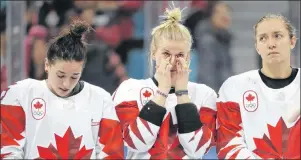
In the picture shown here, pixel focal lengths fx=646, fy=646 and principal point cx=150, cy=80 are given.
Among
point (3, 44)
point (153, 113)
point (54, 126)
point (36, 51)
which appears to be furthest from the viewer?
point (36, 51)

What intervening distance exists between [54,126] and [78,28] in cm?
52

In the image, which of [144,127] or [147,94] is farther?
[147,94]

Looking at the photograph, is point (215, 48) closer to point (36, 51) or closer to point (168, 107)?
point (36, 51)

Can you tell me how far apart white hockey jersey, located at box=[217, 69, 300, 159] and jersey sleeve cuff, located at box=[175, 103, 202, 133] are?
7.3 inches

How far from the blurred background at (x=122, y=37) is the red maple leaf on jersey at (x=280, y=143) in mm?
2955

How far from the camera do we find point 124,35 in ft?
22.4

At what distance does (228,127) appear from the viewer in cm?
334

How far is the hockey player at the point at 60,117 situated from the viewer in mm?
3283

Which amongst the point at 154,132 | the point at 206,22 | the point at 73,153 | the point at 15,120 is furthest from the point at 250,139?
the point at 206,22

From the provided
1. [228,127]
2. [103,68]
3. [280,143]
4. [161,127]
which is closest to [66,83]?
[161,127]

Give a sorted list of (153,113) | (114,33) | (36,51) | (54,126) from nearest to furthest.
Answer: (153,113), (54,126), (36,51), (114,33)

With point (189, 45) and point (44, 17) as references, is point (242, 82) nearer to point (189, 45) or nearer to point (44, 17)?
point (189, 45)

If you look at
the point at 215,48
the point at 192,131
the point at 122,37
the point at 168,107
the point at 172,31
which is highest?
the point at 122,37

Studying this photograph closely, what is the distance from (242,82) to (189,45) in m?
0.34
